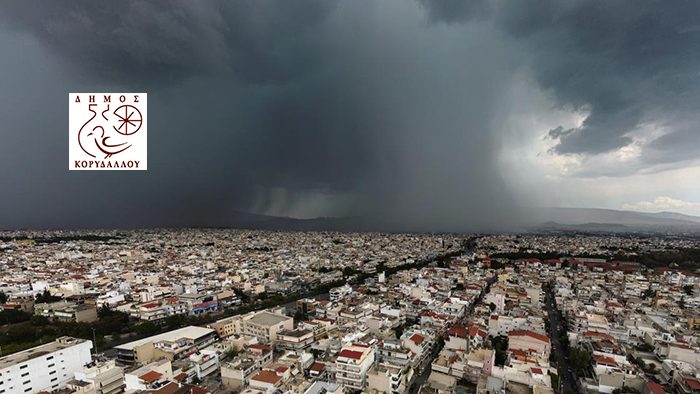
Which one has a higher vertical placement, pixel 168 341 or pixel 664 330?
pixel 168 341

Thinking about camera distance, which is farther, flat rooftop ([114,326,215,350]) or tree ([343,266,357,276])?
tree ([343,266,357,276])

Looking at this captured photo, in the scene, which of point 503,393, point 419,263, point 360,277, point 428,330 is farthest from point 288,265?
point 503,393

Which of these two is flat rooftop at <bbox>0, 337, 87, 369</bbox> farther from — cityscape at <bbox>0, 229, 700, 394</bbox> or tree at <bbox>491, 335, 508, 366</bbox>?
tree at <bbox>491, 335, 508, 366</bbox>

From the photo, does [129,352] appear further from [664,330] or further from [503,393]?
[664,330]

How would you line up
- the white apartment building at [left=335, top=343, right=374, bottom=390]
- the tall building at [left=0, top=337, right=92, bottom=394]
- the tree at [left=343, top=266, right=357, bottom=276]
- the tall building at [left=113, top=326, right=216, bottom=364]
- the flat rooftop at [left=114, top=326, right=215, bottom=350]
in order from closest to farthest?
1. the tall building at [left=0, top=337, right=92, bottom=394]
2. the white apartment building at [left=335, top=343, right=374, bottom=390]
3. the tall building at [left=113, top=326, right=216, bottom=364]
4. the flat rooftop at [left=114, top=326, right=215, bottom=350]
5. the tree at [left=343, top=266, right=357, bottom=276]

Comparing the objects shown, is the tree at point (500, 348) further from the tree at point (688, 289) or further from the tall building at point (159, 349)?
the tree at point (688, 289)

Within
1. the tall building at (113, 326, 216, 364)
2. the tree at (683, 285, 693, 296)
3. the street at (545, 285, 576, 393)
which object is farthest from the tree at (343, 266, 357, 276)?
the tree at (683, 285, 693, 296)

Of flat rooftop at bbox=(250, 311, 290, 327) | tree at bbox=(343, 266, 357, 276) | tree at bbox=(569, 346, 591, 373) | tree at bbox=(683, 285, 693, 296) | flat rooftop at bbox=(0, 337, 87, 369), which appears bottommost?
tree at bbox=(683, 285, 693, 296)

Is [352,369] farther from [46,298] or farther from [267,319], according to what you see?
[46,298]

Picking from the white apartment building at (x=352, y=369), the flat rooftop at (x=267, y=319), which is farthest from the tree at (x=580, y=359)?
the flat rooftop at (x=267, y=319)
